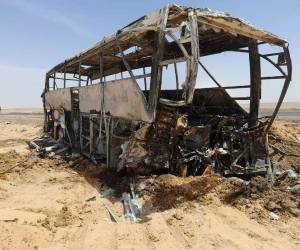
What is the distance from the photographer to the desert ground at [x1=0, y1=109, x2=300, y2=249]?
589 cm

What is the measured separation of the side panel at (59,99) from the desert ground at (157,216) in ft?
17.6

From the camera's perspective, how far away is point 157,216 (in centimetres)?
696

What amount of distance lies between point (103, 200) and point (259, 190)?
3279mm

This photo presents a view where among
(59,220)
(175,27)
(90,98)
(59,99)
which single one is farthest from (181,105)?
(59,99)

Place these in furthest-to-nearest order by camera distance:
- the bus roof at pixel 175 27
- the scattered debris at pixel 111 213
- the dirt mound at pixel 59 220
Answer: the bus roof at pixel 175 27 → the scattered debris at pixel 111 213 → the dirt mound at pixel 59 220

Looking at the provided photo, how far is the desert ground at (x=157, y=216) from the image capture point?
19.3ft

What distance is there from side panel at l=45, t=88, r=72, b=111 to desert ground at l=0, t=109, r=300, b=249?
17.6 ft

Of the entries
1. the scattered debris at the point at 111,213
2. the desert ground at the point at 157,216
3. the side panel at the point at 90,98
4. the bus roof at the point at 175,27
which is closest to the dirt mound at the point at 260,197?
the desert ground at the point at 157,216

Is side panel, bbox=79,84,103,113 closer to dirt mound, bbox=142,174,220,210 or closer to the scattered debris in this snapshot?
dirt mound, bbox=142,174,220,210

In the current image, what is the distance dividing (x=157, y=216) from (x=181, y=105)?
210 centimetres

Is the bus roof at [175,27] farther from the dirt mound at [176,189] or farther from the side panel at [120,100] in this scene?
the dirt mound at [176,189]

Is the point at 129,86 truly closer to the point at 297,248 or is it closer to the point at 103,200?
the point at 103,200

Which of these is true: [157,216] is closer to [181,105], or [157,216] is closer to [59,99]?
[181,105]

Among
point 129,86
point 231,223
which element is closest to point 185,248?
point 231,223
